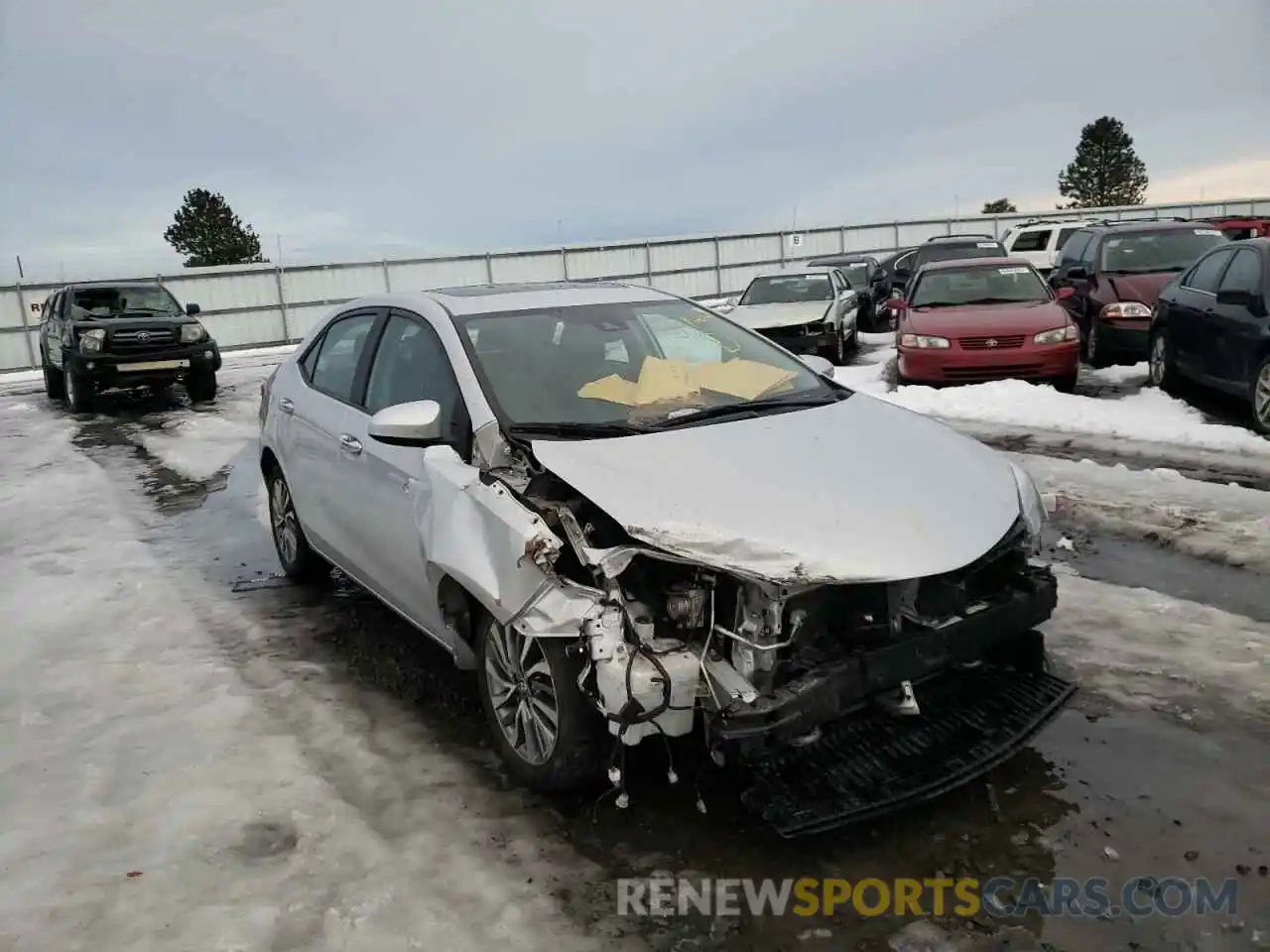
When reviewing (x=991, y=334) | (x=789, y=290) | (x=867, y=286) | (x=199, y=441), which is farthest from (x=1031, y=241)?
(x=199, y=441)

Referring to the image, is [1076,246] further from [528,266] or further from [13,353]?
[13,353]

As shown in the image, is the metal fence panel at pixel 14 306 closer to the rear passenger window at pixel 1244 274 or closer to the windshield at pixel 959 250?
the windshield at pixel 959 250

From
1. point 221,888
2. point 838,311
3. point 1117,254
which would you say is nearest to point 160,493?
point 221,888

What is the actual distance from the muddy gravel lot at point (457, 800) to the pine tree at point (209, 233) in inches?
2247

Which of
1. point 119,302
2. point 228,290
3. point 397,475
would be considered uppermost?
point 228,290

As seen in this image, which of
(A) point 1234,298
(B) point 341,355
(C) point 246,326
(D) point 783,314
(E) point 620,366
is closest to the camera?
(E) point 620,366

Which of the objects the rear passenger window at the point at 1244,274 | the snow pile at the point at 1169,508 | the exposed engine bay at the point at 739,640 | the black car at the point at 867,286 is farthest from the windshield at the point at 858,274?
the exposed engine bay at the point at 739,640

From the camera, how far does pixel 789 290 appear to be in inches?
619

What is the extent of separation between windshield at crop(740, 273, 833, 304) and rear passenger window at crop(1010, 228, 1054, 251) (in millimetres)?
7913

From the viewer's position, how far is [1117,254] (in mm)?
12703

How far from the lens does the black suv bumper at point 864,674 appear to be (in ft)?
9.33

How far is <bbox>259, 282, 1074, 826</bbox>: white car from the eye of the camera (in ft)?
9.58

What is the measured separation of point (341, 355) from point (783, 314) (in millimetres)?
9970

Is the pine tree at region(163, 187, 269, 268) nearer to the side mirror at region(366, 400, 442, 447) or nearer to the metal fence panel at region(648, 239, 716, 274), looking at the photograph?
the metal fence panel at region(648, 239, 716, 274)
